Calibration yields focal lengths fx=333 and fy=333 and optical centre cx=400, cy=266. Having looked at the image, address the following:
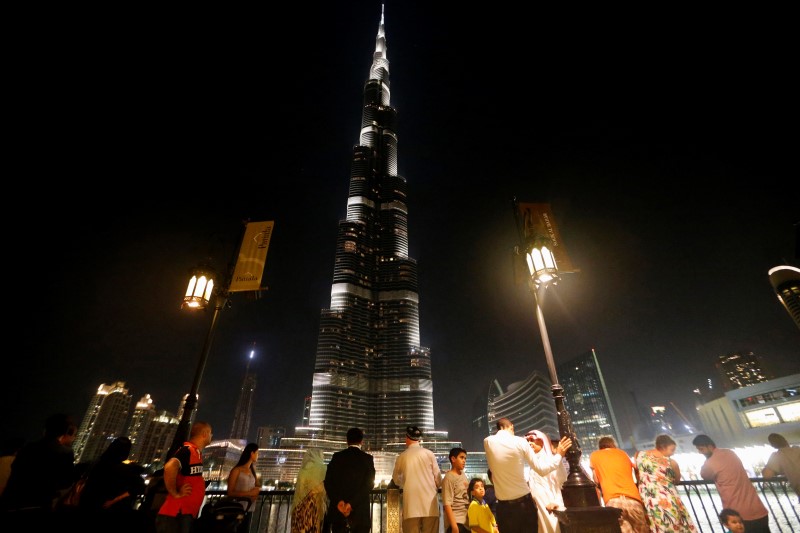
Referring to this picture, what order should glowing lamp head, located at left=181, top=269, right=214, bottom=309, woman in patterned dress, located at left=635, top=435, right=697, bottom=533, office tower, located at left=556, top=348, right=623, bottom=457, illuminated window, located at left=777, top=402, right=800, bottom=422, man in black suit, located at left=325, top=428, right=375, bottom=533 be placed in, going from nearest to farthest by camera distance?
man in black suit, located at left=325, top=428, right=375, bottom=533, woman in patterned dress, located at left=635, top=435, right=697, bottom=533, glowing lamp head, located at left=181, top=269, right=214, bottom=309, illuminated window, located at left=777, top=402, right=800, bottom=422, office tower, located at left=556, top=348, right=623, bottom=457

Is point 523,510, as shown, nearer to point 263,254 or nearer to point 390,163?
point 263,254

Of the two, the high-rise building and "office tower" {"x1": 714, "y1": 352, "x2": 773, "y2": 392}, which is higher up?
"office tower" {"x1": 714, "y1": 352, "x2": 773, "y2": 392}

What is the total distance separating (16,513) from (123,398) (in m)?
130

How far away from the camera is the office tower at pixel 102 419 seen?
9150cm

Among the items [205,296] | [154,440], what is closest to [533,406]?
[154,440]

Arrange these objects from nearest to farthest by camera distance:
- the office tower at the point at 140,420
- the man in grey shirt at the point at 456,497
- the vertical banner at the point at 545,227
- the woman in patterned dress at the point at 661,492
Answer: the woman in patterned dress at the point at 661,492 < the man in grey shirt at the point at 456,497 < the vertical banner at the point at 545,227 < the office tower at the point at 140,420

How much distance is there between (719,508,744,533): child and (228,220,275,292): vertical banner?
10470mm

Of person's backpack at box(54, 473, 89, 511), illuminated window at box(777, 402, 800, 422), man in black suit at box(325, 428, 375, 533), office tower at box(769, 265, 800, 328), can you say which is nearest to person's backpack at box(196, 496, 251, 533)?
man in black suit at box(325, 428, 375, 533)

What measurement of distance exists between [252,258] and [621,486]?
9556 mm

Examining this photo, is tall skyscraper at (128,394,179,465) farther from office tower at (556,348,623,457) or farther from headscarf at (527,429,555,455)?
office tower at (556,348,623,457)

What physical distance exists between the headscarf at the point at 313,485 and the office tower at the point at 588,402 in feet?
494

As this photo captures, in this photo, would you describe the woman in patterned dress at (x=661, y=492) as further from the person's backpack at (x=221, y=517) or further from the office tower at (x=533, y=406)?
the office tower at (x=533, y=406)

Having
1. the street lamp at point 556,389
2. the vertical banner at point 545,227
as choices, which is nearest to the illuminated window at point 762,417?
the vertical banner at point 545,227

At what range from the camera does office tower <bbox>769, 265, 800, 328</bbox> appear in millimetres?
60219
